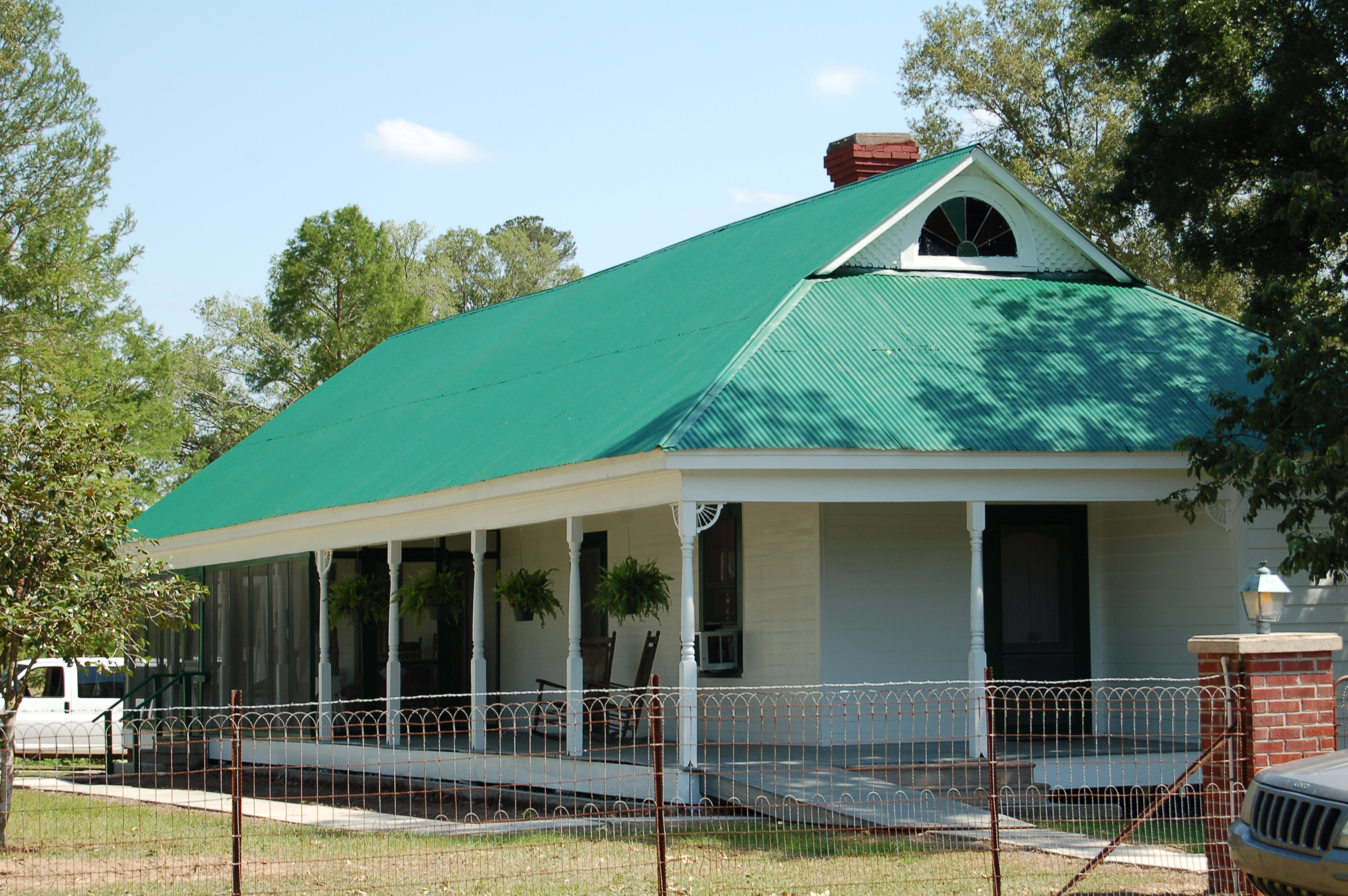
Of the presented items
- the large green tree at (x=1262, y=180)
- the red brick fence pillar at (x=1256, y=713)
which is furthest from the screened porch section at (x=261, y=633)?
the red brick fence pillar at (x=1256, y=713)

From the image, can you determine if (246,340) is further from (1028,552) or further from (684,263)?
(1028,552)

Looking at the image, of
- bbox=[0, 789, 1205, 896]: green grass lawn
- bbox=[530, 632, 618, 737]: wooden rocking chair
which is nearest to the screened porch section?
bbox=[530, 632, 618, 737]: wooden rocking chair

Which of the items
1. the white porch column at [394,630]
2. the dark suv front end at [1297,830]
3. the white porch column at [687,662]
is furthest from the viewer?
the white porch column at [394,630]

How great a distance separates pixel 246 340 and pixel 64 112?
16890mm

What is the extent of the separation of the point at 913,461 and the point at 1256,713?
15.2 feet

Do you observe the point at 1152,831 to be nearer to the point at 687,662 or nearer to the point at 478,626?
the point at 687,662

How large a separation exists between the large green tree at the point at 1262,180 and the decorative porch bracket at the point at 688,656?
177 inches

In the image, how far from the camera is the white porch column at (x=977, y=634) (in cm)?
1306

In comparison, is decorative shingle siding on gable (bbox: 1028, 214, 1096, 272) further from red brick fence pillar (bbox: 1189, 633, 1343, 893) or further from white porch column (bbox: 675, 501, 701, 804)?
red brick fence pillar (bbox: 1189, 633, 1343, 893)

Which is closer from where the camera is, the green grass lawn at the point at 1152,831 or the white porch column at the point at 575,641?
the green grass lawn at the point at 1152,831

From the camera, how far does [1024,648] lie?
15398 millimetres

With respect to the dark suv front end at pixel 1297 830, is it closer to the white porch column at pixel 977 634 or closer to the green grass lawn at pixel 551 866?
the green grass lawn at pixel 551 866

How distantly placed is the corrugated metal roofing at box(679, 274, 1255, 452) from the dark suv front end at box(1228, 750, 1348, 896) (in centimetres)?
558

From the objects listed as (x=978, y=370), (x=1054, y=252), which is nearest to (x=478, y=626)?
(x=978, y=370)
